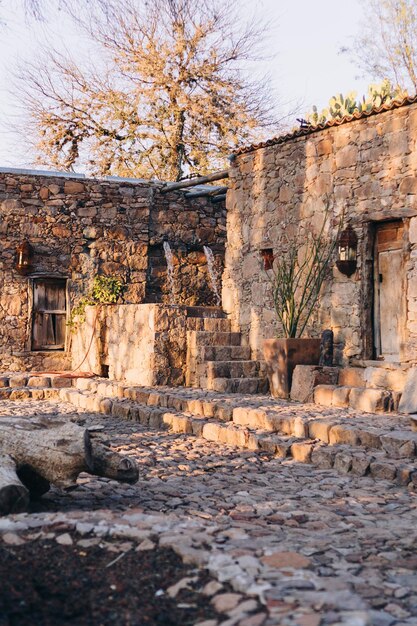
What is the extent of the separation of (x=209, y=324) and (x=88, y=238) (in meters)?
3.89

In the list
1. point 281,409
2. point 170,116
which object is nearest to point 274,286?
point 281,409

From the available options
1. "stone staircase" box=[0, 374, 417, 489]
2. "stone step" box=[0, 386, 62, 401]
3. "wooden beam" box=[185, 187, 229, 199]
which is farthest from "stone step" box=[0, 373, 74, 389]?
"wooden beam" box=[185, 187, 229, 199]

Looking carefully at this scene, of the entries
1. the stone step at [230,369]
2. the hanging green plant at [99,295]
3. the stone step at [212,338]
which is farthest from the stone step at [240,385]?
the hanging green plant at [99,295]

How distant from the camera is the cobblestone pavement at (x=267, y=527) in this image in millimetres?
2713

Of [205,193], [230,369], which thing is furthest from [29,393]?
[205,193]

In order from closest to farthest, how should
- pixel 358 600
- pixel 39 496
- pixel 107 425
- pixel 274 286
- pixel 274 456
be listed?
pixel 358 600
pixel 39 496
pixel 274 456
pixel 107 425
pixel 274 286

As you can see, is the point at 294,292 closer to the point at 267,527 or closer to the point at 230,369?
the point at 230,369

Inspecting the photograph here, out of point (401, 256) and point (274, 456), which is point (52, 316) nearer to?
point (401, 256)

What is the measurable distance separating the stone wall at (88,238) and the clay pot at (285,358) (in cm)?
505

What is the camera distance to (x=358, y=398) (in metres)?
8.18

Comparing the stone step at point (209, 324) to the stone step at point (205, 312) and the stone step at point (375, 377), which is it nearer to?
the stone step at point (205, 312)

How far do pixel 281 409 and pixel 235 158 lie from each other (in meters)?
5.19

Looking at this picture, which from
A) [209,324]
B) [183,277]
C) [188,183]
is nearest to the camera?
[209,324]

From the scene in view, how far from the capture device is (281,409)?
316 inches
